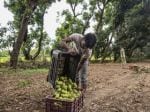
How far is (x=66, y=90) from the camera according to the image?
695cm

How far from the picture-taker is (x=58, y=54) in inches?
274

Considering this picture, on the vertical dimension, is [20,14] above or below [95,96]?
above

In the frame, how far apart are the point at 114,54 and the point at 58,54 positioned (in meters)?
20.2

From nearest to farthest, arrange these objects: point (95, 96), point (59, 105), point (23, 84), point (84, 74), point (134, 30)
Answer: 1. point (59, 105)
2. point (84, 74)
3. point (95, 96)
4. point (23, 84)
5. point (134, 30)

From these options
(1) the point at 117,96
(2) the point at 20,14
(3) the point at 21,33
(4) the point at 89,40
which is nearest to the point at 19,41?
(3) the point at 21,33

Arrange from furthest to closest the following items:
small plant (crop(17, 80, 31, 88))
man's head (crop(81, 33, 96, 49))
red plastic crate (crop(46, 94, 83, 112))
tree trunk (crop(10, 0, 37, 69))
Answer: tree trunk (crop(10, 0, 37, 69)), small plant (crop(17, 80, 31, 88)), man's head (crop(81, 33, 96, 49)), red plastic crate (crop(46, 94, 83, 112))

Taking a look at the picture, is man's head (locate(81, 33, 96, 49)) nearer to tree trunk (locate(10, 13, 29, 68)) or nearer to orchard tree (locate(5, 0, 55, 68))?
orchard tree (locate(5, 0, 55, 68))

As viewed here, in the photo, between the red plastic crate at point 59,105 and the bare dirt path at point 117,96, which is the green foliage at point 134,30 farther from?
the red plastic crate at point 59,105

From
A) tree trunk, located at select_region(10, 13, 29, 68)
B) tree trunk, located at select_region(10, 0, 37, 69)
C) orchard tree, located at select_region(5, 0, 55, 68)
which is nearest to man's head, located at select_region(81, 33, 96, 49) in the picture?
orchard tree, located at select_region(5, 0, 55, 68)

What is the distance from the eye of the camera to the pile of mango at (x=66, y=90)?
6.63 meters

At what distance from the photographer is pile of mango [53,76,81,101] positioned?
6.63m

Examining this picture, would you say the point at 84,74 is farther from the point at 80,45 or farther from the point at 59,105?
the point at 59,105

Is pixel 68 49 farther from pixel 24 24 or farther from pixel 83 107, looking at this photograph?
pixel 24 24

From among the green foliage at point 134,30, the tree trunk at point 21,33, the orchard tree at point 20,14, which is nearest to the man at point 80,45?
the orchard tree at point 20,14
